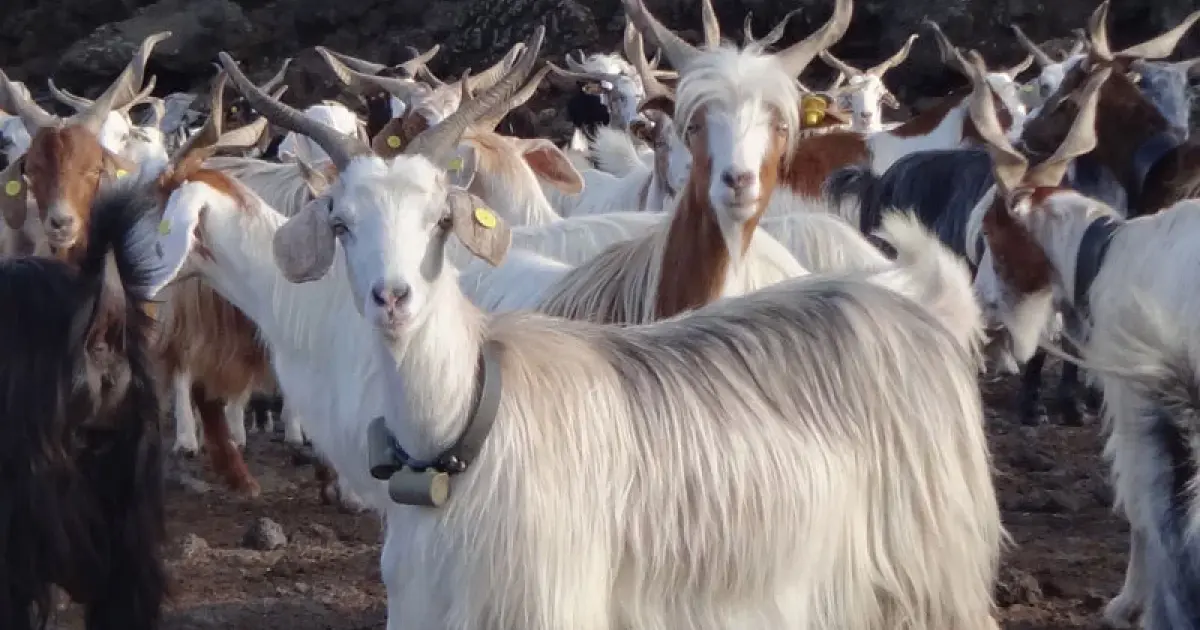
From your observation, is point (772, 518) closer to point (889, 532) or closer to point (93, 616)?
point (889, 532)

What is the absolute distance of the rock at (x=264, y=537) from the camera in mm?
6629

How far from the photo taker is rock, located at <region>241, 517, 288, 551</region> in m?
6.63

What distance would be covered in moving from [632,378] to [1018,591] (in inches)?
88.5

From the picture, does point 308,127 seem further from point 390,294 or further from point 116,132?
point 116,132

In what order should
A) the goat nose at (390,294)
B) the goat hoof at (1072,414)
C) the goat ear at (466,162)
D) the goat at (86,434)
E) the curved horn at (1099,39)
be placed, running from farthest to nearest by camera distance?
the curved horn at (1099,39) → the goat hoof at (1072,414) → the goat ear at (466,162) → the goat at (86,434) → the goat nose at (390,294)

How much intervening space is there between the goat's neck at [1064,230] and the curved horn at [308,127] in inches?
111

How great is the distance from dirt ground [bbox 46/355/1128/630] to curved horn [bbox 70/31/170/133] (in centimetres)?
180

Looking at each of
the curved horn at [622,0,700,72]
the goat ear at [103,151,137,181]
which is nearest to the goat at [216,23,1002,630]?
the curved horn at [622,0,700,72]

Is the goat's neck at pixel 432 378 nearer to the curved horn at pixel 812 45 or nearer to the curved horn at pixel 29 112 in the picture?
the curved horn at pixel 812 45

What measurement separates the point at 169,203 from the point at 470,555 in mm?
2850

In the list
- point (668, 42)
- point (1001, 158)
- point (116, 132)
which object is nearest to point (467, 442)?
point (668, 42)

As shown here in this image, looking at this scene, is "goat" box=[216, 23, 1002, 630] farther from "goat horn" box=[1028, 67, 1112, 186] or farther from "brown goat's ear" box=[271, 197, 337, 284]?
"goat horn" box=[1028, 67, 1112, 186]

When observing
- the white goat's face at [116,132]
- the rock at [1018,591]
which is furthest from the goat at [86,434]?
the white goat's face at [116,132]

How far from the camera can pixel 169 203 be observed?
6023 mm
